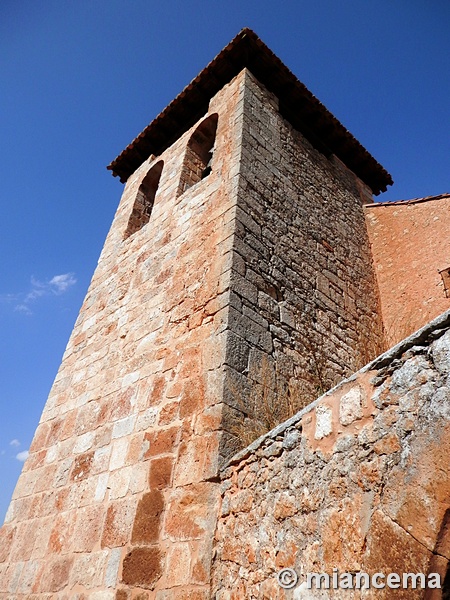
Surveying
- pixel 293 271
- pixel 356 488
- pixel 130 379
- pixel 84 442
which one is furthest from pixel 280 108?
pixel 356 488

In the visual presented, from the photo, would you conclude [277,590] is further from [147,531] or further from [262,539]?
[147,531]

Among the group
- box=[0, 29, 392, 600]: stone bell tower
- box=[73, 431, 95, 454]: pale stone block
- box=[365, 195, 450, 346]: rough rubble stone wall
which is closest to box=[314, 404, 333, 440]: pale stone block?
box=[0, 29, 392, 600]: stone bell tower

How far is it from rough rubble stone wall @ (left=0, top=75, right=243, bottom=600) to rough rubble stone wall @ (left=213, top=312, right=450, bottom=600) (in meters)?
0.37

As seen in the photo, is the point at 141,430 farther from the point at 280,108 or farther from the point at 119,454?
the point at 280,108

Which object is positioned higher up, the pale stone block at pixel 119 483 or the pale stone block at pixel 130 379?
the pale stone block at pixel 130 379

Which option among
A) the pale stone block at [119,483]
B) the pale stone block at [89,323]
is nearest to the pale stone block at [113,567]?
the pale stone block at [119,483]

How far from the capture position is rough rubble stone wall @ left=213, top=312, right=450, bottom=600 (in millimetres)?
1565

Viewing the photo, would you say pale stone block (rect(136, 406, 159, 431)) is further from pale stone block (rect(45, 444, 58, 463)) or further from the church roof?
the church roof

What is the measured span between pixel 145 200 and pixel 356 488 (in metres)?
5.66

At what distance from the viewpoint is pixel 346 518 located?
1.84 m

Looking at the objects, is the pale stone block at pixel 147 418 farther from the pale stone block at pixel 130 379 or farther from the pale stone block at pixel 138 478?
the pale stone block at pixel 130 379

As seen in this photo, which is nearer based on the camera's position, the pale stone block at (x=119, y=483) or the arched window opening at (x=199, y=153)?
the pale stone block at (x=119, y=483)

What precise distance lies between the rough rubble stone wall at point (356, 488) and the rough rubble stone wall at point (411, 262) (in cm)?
277

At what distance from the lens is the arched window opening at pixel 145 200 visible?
20.7 ft
